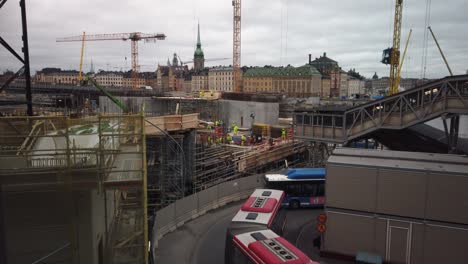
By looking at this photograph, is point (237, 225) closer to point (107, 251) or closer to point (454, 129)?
point (107, 251)

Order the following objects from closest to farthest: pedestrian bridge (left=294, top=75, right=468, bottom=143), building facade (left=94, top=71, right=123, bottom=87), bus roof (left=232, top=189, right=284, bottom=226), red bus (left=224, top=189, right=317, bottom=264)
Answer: red bus (left=224, top=189, right=317, bottom=264), bus roof (left=232, top=189, right=284, bottom=226), pedestrian bridge (left=294, top=75, right=468, bottom=143), building facade (left=94, top=71, right=123, bottom=87)

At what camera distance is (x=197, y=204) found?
61.1ft

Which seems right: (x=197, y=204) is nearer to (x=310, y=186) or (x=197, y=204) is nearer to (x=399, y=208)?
(x=310, y=186)

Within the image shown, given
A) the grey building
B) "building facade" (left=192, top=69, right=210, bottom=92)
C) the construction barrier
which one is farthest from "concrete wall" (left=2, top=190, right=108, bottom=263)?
"building facade" (left=192, top=69, right=210, bottom=92)

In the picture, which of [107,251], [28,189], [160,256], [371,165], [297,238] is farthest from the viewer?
[297,238]

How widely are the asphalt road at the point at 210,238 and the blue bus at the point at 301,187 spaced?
532 millimetres

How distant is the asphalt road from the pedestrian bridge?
19.1 ft

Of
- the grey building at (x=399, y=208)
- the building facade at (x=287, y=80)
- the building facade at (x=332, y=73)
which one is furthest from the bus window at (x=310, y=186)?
the building facade at (x=332, y=73)

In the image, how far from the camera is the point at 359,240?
1311cm

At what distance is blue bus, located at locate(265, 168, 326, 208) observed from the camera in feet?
64.8

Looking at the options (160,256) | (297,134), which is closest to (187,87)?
(297,134)

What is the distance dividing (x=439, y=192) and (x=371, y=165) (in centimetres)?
240

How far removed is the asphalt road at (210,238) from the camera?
45.1ft

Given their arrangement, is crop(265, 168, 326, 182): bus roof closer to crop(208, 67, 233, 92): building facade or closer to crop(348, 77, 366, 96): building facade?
crop(208, 67, 233, 92): building facade
